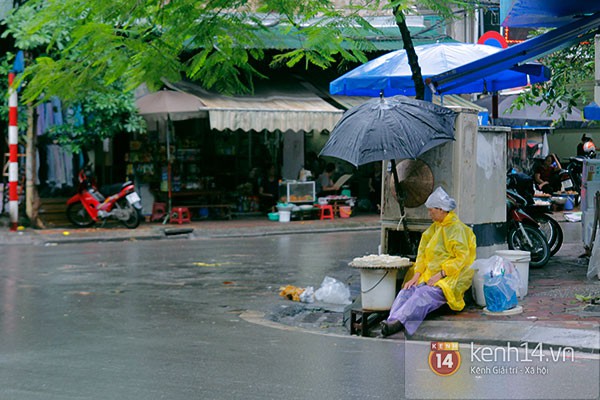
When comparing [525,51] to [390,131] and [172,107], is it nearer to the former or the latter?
[390,131]

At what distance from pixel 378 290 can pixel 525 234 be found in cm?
412

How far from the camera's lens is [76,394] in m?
6.89

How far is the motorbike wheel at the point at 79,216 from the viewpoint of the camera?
21125mm

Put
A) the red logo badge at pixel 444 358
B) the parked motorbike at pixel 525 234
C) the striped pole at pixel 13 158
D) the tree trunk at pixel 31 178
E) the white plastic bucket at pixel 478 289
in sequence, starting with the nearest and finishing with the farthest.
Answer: the red logo badge at pixel 444 358 → the white plastic bucket at pixel 478 289 → the parked motorbike at pixel 525 234 → the striped pole at pixel 13 158 → the tree trunk at pixel 31 178

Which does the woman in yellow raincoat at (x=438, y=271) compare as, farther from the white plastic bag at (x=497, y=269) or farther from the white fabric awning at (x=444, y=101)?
the white fabric awning at (x=444, y=101)

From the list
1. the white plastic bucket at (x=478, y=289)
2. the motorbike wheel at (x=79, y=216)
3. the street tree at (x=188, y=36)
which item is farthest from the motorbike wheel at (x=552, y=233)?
the motorbike wheel at (x=79, y=216)

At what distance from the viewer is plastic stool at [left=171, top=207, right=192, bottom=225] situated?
21.9 meters

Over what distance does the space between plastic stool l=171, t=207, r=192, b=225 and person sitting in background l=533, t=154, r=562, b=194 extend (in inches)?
358

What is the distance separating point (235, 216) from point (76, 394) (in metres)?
17.1

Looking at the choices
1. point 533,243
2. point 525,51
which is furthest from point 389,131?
point 533,243

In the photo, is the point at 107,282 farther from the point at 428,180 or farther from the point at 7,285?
the point at 428,180

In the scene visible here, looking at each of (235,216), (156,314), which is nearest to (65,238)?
(235,216)

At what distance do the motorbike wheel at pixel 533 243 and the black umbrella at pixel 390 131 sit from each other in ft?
10.5

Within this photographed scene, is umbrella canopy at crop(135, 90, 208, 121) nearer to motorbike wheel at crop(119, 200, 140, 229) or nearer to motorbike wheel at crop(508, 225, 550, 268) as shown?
motorbike wheel at crop(119, 200, 140, 229)
